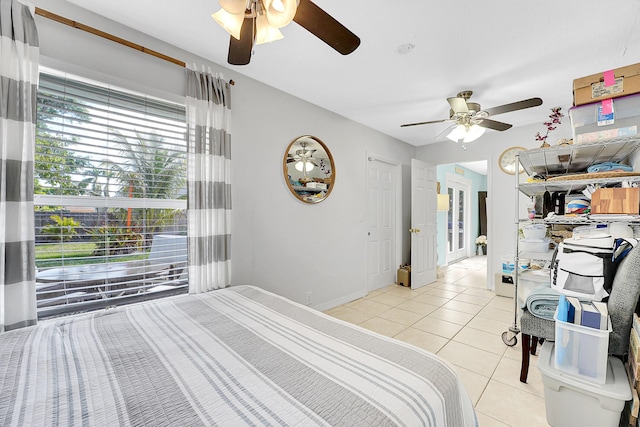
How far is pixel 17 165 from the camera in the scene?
1.42 metres

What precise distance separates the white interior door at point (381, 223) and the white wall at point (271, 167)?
21 centimetres

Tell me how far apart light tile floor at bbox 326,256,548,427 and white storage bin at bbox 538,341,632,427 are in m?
0.21

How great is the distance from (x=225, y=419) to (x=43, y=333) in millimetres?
1176

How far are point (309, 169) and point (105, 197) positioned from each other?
6.21 feet

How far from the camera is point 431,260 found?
183 inches

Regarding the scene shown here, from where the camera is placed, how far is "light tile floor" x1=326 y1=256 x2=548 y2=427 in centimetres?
173

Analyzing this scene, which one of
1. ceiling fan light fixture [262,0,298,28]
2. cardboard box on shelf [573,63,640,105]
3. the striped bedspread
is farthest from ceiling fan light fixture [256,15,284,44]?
cardboard box on shelf [573,63,640,105]

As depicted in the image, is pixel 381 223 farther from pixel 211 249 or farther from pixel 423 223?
pixel 211 249

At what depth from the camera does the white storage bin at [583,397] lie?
4.16 feet

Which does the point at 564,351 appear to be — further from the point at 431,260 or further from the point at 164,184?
the point at 431,260

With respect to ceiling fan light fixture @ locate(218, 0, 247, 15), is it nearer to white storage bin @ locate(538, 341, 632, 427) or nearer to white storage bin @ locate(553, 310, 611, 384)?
white storage bin @ locate(553, 310, 611, 384)

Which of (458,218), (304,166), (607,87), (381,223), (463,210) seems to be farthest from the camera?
(463,210)

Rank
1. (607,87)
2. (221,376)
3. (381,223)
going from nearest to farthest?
(221,376)
(607,87)
(381,223)

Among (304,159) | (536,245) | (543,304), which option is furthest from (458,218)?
(543,304)
